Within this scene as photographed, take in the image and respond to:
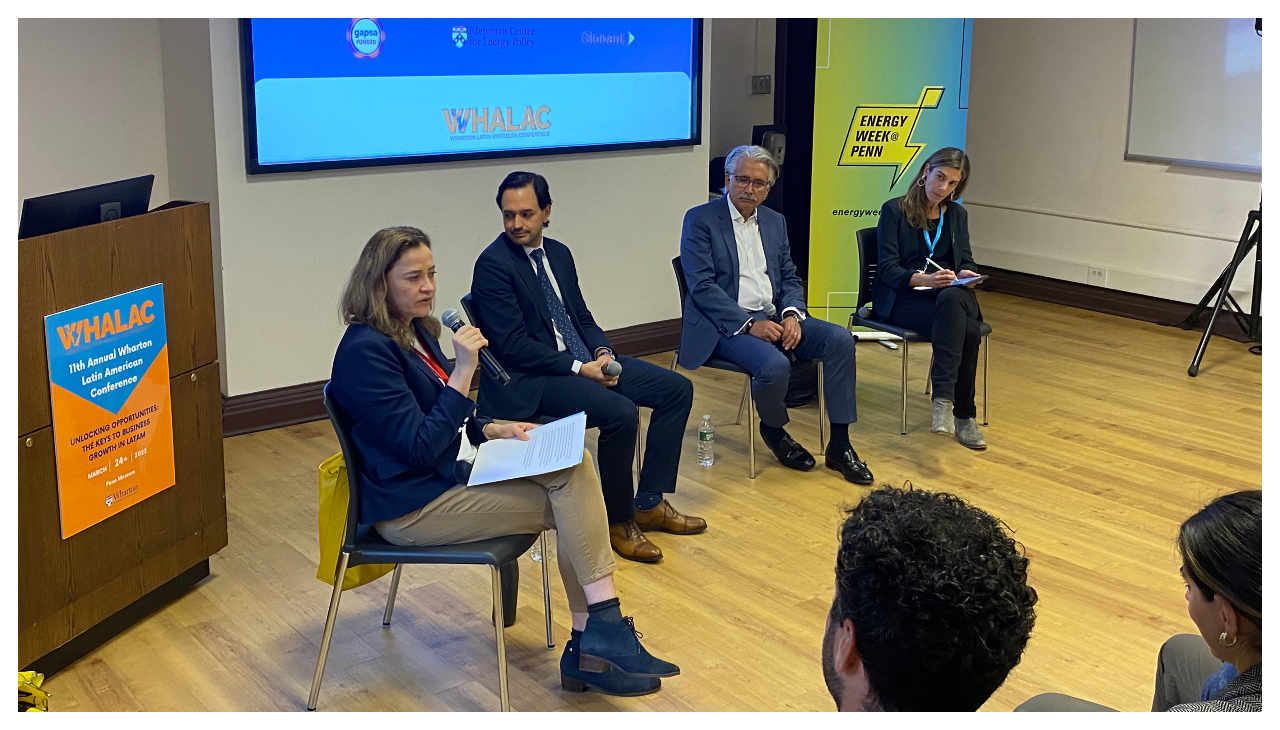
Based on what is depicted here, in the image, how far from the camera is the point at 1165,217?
6.89 m

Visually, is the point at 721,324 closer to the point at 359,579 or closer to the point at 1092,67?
the point at 359,579

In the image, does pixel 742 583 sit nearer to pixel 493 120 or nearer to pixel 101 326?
pixel 101 326

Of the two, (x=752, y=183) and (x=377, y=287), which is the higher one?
(x=752, y=183)

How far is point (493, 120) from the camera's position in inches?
212

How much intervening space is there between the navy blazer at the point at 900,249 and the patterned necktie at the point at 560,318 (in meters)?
1.53

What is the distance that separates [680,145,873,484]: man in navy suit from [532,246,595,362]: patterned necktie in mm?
689

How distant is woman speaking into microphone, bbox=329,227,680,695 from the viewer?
105 inches

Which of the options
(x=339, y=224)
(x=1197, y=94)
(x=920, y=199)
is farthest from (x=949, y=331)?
(x=1197, y=94)

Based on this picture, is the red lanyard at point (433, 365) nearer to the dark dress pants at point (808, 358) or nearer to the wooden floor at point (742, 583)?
the wooden floor at point (742, 583)

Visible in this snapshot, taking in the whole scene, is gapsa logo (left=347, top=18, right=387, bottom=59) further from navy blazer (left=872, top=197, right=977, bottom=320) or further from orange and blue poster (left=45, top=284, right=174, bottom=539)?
navy blazer (left=872, top=197, right=977, bottom=320)

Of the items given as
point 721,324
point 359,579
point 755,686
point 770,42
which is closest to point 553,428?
point 359,579

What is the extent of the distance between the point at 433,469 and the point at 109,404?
0.90 metres

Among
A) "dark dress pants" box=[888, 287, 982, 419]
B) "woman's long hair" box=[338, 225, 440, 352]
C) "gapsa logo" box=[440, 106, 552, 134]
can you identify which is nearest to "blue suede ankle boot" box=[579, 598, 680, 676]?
"woman's long hair" box=[338, 225, 440, 352]

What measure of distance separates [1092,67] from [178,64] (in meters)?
5.19
